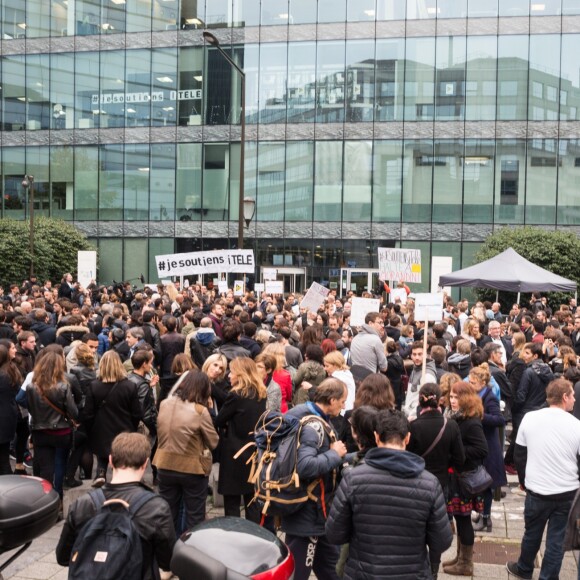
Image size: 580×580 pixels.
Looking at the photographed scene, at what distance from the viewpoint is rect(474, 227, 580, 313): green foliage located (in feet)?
98.1

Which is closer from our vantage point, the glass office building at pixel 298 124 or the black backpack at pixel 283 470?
the black backpack at pixel 283 470

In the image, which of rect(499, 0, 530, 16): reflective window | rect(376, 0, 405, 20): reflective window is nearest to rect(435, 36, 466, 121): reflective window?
rect(499, 0, 530, 16): reflective window

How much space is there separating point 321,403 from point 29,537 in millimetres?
2234

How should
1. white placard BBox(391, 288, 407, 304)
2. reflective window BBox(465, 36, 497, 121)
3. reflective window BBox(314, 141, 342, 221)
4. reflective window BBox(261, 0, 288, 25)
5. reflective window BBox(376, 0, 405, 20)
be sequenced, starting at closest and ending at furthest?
white placard BBox(391, 288, 407, 304)
reflective window BBox(465, 36, 497, 121)
reflective window BBox(376, 0, 405, 20)
reflective window BBox(314, 141, 342, 221)
reflective window BBox(261, 0, 288, 25)

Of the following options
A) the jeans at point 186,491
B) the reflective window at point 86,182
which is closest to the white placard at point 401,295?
the jeans at point 186,491

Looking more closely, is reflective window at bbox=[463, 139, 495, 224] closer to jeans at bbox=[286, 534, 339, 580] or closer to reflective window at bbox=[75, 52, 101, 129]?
reflective window at bbox=[75, 52, 101, 129]

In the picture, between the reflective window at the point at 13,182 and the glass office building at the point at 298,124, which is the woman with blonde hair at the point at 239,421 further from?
the reflective window at the point at 13,182

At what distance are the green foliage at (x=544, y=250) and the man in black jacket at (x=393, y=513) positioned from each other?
26.0 meters

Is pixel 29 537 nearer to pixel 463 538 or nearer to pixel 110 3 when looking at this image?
pixel 463 538

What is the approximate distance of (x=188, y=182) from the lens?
1501 inches

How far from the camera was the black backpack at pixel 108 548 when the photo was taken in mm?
3695

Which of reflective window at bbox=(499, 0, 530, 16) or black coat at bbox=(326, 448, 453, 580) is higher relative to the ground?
reflective window at bbox=(499, 0, 530, 16)

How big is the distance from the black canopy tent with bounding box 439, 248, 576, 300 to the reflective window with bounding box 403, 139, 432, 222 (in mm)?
16279

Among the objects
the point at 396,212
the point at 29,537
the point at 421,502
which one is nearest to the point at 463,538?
the point at 421,502
